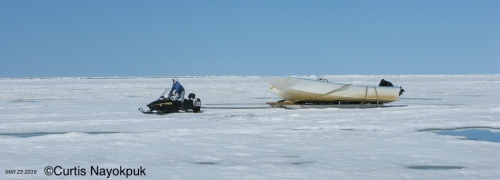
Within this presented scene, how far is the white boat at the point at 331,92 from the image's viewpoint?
17.3 m

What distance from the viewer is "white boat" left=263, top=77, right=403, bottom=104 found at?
680 inches

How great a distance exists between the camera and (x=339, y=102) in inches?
683

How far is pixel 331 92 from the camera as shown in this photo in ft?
56.6

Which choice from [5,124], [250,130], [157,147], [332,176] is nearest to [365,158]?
[332,176]

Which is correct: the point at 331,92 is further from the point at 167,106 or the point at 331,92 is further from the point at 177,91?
the point at 167,106

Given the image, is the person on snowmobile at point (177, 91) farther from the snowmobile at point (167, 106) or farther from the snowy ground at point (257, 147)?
the snowy ground at point (257, 147)

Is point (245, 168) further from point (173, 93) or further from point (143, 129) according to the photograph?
point (173, 93)

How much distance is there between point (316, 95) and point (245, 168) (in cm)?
1102

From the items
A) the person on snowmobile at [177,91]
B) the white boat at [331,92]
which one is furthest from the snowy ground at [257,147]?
the white boat at [331,92]
